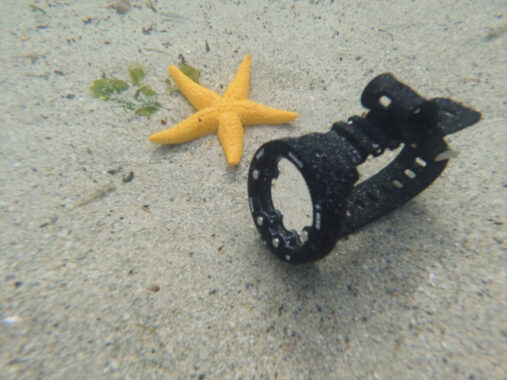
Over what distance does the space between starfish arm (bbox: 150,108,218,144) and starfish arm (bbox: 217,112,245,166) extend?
0.09 m

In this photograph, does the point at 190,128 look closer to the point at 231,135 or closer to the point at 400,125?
the point at 231,135

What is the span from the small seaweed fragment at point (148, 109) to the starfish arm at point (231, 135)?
2.60 feet

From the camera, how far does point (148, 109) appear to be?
296cm

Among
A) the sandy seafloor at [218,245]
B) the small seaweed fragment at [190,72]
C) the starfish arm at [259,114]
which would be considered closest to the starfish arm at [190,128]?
the sandy seafloor at [218,245]

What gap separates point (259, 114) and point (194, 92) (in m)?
0.71

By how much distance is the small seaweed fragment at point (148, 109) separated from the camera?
2926 mm

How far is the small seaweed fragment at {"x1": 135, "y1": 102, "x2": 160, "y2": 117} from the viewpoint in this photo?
9.60 feet

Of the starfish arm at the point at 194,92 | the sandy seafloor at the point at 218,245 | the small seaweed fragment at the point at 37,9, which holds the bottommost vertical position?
the sandy seafloor at the point at 218,245

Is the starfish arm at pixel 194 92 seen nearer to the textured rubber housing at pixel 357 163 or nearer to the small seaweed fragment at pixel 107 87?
the small seaweed fragment at pixel 107 87

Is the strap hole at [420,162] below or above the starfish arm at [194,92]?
below

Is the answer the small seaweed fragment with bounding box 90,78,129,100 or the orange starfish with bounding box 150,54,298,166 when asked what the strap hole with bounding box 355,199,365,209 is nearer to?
the orange starfish with bounding box 150,54,298,166

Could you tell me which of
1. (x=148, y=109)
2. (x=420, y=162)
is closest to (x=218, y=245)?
(x=420, y=162)

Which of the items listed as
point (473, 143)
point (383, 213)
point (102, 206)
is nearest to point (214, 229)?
point (102, 206)

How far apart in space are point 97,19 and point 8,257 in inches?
142
